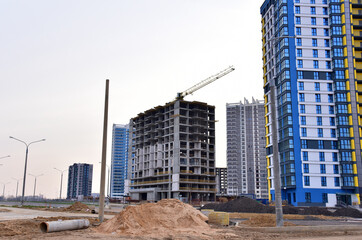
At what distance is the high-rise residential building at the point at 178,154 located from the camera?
115 m

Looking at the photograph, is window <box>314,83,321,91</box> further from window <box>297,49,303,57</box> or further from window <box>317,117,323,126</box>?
window <box>297,49,303,57</box>

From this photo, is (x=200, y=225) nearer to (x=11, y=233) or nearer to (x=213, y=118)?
(x=11, y=233)

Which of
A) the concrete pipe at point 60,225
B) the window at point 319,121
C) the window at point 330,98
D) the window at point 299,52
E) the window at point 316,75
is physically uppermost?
the window at point 299,52

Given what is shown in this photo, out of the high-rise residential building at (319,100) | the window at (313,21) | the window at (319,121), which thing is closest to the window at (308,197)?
the high-rise residential building at (319,100)

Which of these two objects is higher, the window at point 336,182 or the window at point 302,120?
the window at point 302,120

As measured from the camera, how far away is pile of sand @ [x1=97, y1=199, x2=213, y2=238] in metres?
20.6

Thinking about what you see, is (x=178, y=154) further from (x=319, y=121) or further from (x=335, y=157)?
(x=335, y=157)

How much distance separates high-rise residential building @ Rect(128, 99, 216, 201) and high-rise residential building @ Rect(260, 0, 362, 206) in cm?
3328

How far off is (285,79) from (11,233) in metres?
73.8

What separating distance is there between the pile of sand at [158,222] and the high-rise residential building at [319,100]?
189 feet

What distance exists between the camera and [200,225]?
2395cm

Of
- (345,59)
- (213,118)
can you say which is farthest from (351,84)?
(213,118)

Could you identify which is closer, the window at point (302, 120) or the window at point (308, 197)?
the window at point (308, 197)

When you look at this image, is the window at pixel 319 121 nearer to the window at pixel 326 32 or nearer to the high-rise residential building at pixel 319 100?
the high-rise residential building at pixel 319 100
